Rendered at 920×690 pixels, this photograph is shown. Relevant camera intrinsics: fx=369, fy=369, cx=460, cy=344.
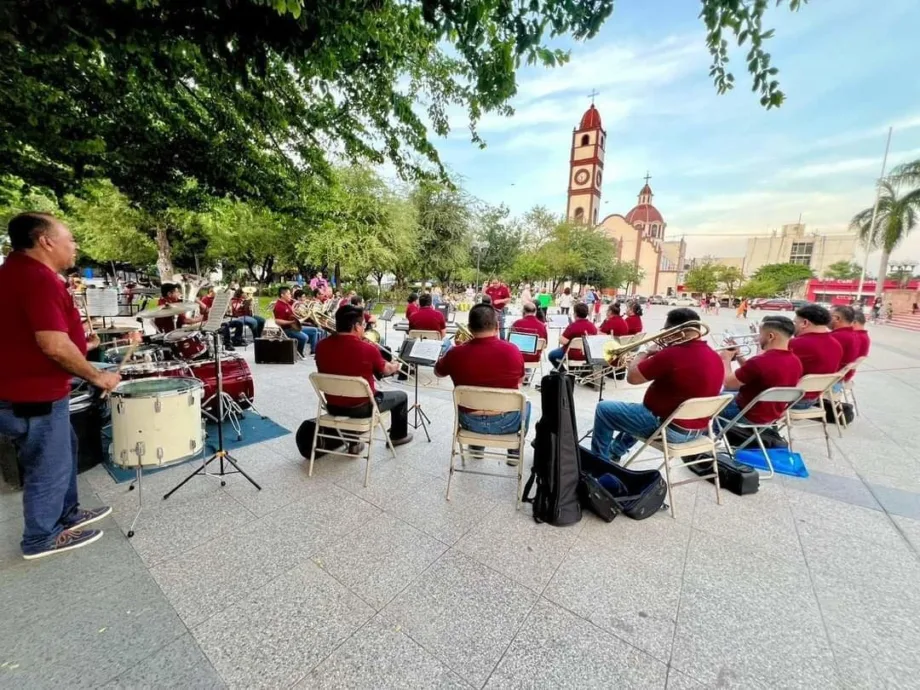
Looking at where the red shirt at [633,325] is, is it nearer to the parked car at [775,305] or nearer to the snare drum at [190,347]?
the snare drum at [190,347]

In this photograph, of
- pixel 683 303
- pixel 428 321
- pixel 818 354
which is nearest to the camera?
pixel 818 354

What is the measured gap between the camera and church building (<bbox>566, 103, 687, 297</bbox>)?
5262 cm

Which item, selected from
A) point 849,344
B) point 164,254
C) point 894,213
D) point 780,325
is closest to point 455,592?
point 780,325

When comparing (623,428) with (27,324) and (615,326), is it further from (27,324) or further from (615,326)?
(615,326)

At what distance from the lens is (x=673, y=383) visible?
8.81 ft

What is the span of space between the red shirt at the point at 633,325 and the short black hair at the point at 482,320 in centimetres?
472

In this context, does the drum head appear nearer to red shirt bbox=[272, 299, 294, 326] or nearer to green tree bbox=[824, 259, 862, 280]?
red shirt bbox=[272, 299, 294, 326]

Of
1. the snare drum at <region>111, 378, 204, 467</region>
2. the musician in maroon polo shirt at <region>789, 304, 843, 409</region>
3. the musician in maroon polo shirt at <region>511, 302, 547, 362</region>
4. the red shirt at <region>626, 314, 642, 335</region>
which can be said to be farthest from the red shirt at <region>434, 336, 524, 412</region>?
the red shirt at <region>626, 314, 642, 335</region>

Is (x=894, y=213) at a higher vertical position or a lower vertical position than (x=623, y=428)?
higher

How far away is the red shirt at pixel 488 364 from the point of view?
110 inches

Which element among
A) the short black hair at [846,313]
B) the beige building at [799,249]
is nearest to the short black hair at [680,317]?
the short black hair at [846,313]

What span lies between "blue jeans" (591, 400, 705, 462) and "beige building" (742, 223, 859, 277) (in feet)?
314

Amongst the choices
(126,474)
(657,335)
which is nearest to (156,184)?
(126,474)

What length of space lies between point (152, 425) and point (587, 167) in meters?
60.5
